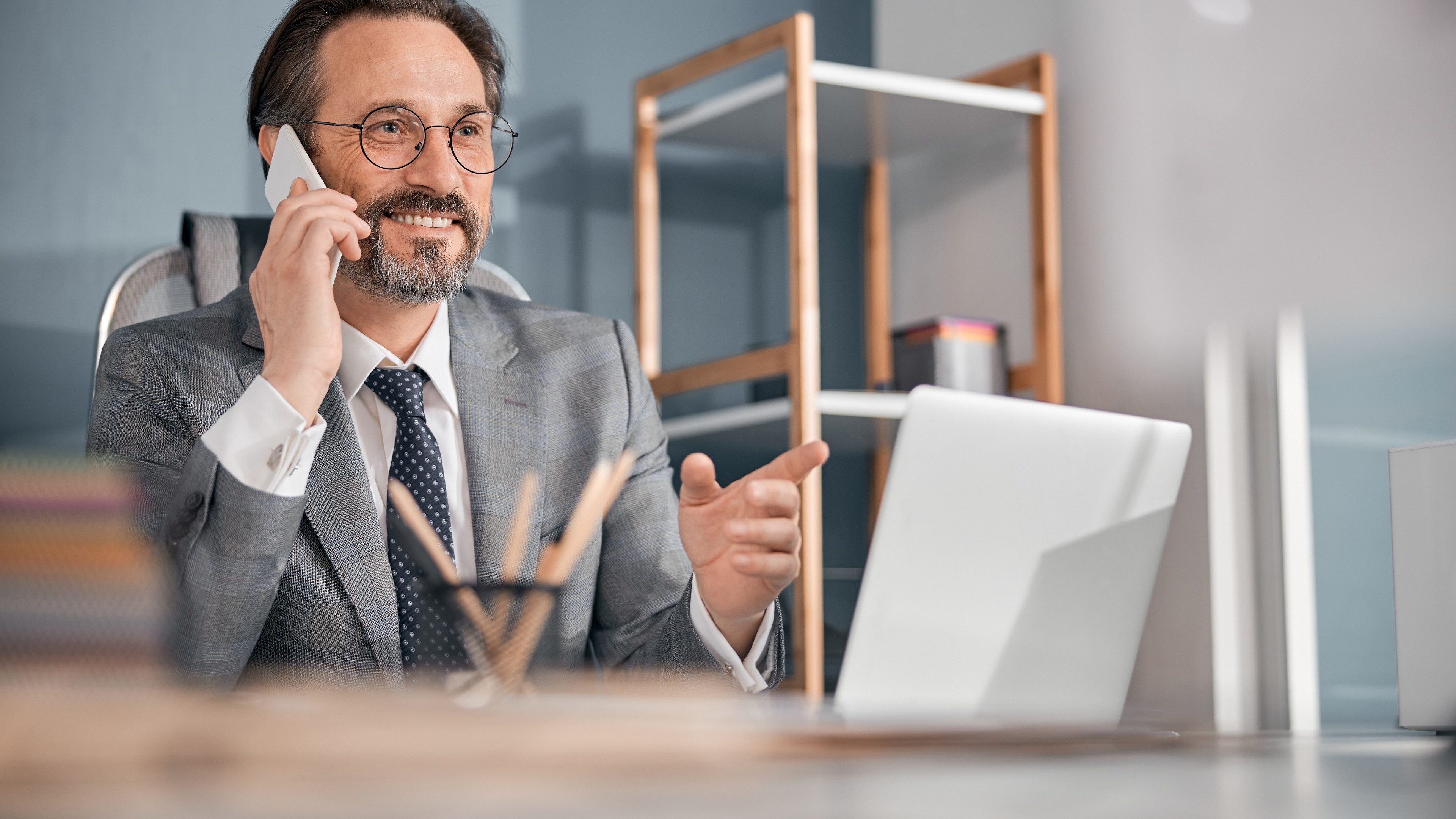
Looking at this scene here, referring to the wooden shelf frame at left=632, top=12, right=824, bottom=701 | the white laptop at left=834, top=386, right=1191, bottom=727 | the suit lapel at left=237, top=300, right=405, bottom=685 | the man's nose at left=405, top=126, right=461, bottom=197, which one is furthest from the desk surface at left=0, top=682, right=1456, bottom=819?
the wooden shelf frame at left=632, top=12, right=824, bottom=701

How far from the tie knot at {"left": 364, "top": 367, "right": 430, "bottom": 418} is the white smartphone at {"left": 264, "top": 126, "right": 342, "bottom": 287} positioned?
13 centimetres

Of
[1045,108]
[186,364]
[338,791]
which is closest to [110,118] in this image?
[186,364]

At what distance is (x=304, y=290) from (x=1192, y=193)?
1756 millimetres

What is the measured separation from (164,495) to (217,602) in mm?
164

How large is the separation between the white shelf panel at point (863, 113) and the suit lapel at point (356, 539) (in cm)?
143

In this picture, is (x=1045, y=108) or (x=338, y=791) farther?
(x=1045, y=108)

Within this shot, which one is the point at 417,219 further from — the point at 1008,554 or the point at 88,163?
the point at 88,163

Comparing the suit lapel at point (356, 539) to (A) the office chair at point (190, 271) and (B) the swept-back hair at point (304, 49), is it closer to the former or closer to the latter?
(A) the office chair at point (190, 271)

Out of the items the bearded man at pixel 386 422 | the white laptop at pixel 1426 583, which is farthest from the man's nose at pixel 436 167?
the white laptop at pixel 1426 583

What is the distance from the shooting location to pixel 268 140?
1.49 m

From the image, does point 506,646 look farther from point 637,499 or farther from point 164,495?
point 637,499

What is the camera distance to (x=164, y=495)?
114 centimetres

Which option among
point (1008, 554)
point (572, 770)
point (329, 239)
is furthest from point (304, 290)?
point (572, 770)

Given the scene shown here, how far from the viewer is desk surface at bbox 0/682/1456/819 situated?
0.50ft
